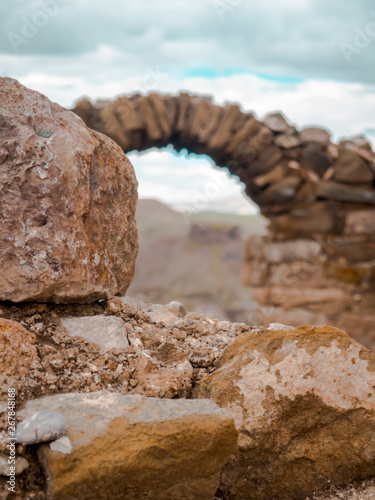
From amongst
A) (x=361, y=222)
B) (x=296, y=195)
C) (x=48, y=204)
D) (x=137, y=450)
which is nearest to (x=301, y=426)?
(x=137, y=450)

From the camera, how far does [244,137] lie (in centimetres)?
460

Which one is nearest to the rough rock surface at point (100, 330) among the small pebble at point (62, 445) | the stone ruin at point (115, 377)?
the stone ruin at point (115, 377)

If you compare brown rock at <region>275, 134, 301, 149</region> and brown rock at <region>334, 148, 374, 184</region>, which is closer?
brown rock at <region>334, 148, 374, 184</region>

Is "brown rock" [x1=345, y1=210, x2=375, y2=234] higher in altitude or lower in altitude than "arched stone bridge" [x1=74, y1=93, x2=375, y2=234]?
lower

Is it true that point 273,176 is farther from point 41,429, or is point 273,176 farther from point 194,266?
point 194,266

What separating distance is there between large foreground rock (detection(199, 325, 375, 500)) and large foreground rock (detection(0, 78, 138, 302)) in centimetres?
47

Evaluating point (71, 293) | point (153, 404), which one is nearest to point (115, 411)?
point (153, 404)

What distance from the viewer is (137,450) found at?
0.99 meters

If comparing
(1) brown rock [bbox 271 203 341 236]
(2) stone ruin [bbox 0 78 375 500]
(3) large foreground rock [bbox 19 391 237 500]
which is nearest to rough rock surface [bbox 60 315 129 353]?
(2) stone ruin [bbox 0 78 375 500]

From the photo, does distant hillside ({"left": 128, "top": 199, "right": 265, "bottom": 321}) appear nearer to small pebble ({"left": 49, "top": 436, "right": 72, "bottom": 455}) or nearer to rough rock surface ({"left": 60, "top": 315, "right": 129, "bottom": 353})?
rough rock surface ({"left": 60, "top": 315, "right": 129, "bottom": 353})

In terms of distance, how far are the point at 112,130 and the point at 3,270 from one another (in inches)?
124

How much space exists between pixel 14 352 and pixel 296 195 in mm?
3850

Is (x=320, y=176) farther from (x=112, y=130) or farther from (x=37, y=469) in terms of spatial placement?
(x=37, y=469)

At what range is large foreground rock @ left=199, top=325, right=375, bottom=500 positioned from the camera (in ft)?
3.84
